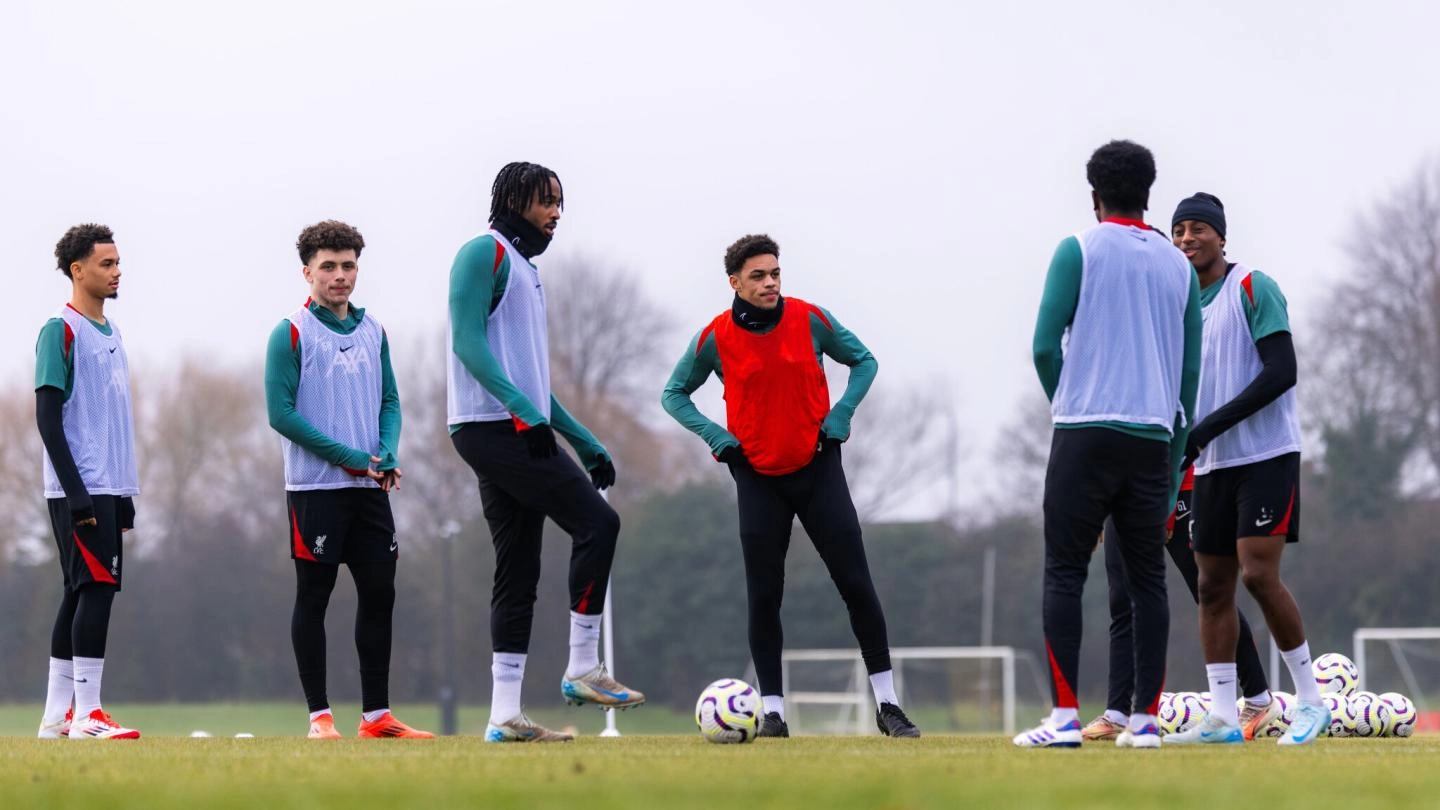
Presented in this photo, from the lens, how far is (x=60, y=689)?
27.5ft

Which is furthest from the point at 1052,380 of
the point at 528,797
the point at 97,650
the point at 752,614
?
the point at 97,650

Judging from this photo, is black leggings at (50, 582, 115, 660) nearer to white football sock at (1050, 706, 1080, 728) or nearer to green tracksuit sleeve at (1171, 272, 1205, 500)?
white football sock at (1050, 706, 1080, 728)

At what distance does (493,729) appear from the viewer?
7.12 metres

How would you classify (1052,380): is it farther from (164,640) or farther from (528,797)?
(164,640)

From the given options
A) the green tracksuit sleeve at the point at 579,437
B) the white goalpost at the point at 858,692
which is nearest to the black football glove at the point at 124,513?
the green tracksuit sleeve at the point at 579,437

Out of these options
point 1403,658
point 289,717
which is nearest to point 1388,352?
point 1403,658

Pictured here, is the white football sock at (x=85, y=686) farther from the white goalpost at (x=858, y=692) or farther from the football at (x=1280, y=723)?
the white goalpost at (x=858, y=692)

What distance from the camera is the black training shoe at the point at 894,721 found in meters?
7.68

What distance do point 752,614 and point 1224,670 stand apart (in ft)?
7.07

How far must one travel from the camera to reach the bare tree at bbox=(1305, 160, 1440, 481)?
37.2 meters

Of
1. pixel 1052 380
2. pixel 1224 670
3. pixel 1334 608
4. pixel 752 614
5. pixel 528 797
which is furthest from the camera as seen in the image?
pixel 1334 608

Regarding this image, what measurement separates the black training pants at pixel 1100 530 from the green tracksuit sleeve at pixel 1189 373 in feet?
0.45

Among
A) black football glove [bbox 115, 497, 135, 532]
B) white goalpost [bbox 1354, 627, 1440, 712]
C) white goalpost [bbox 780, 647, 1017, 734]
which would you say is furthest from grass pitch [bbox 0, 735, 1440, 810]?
white goalpost [bbox 780, 647, 1017, 734]

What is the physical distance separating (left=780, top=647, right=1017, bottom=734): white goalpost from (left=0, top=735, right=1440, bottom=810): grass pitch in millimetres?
25143
